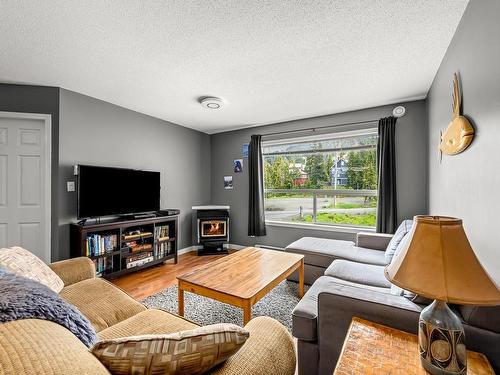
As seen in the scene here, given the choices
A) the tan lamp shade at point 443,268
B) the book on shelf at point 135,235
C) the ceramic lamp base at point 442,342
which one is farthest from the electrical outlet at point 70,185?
the ceramic lamp base at point 442,342

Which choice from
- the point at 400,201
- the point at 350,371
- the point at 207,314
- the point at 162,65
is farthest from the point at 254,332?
the point at 400,201

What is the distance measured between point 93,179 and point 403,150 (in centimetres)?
414

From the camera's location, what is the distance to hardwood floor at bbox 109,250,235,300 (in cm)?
281

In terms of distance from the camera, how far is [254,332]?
3.40 feet

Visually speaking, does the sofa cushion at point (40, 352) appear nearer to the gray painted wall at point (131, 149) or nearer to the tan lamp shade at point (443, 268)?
the tan lamp shade at point (443, 268)

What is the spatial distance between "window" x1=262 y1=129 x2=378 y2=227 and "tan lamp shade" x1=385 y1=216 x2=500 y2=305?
9.32 ft

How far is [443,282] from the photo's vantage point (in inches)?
32.6

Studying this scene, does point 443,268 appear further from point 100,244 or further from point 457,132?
point 100,244

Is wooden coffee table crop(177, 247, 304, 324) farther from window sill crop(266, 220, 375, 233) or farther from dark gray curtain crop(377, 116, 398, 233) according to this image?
dark gray curtain crop(377, 116, 398, 233)

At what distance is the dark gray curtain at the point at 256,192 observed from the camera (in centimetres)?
428

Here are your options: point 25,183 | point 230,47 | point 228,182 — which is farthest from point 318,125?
point 25,183

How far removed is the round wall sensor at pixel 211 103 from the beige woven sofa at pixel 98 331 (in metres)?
2.25

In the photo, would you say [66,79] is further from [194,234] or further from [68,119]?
[194,234]

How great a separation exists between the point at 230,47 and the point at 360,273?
230 centimetres
